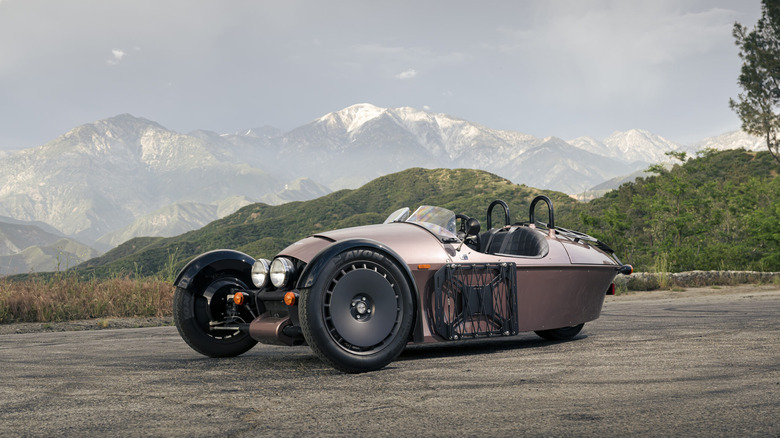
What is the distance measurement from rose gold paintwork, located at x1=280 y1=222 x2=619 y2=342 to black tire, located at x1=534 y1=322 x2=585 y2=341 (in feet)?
0.76

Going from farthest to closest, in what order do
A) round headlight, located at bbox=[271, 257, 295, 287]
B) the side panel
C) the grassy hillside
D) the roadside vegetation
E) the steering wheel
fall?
the grassy hillside, the roadside vegetation, the steering wheel, the side panel, round headlight, located at bbox=[271, 257, 295, 287]

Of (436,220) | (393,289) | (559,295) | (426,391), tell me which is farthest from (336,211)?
(426,391)

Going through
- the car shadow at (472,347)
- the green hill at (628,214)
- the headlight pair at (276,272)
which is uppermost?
the green hill at (628,214)

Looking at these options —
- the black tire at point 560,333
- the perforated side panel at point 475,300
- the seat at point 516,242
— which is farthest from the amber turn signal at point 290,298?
the black tire at point 560,333

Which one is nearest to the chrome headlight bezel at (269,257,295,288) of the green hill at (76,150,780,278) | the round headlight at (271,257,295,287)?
the round headlight at (271,257,295,287)

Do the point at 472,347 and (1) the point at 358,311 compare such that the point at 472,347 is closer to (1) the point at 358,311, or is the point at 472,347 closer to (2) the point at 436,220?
(2) the point at 436,220

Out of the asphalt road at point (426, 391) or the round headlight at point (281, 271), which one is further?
the round headlight at point (281, 271)

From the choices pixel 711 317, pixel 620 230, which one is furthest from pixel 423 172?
pixel 711 317

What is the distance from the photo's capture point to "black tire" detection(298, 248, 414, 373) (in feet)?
15.4

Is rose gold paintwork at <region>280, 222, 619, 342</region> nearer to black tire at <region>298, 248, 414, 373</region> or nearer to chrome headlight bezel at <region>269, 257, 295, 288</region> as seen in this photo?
chrome headlight bezel at <region>269, 257, 295, 288</region>

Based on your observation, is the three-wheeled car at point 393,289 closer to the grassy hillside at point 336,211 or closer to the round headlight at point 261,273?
the round headlight at point 261,273

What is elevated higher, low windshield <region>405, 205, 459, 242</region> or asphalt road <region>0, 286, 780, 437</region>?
low windshield <region>405, 205, 459, 242</region>

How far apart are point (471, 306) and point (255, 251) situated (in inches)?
3059

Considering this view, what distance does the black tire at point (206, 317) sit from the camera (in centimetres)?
603
